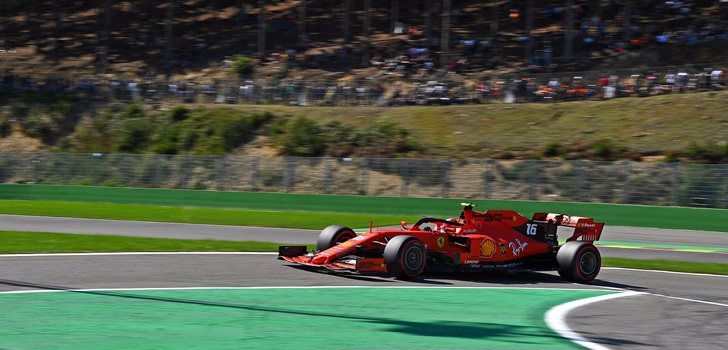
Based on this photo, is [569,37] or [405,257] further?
[569,37]

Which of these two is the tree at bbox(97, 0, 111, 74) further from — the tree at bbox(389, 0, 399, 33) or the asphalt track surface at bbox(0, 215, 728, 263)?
the asphalt track surface at bbox(0, 215, 728, 263)

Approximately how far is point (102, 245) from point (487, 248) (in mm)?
7817

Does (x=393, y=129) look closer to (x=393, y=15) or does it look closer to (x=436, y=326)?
(x=393, y=15)

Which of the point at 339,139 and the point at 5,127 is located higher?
the point at 339,139

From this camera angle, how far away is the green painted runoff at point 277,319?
921 cm

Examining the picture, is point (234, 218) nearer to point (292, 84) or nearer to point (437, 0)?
point (292, 84)

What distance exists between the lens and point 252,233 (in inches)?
1001

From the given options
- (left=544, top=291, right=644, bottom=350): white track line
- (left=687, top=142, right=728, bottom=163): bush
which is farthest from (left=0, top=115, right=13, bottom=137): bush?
(left=544, top=291, right=644, bottom=350): white track line

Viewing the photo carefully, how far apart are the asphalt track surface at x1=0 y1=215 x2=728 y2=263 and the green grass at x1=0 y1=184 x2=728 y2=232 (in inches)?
27.5

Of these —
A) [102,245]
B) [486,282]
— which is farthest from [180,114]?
[486,282]

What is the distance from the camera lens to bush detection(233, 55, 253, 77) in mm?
53656

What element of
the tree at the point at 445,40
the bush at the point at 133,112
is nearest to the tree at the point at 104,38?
the bush at the point at 133,112

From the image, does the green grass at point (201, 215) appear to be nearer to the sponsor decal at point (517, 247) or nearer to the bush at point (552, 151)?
the bush at point (552, 151)

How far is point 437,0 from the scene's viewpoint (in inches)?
2264
